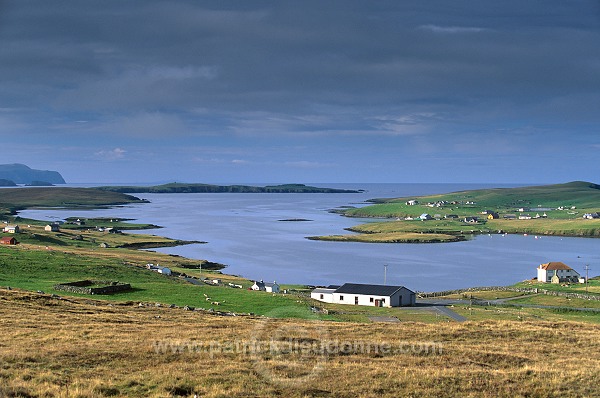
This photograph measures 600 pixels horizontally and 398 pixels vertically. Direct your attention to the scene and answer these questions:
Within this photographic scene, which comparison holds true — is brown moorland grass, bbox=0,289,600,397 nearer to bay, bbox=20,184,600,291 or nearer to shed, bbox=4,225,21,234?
bay, bbox=20,184,600,291

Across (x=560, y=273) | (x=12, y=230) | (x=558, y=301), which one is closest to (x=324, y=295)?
(x=558, y=301)

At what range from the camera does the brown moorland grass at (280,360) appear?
1747 centimetres

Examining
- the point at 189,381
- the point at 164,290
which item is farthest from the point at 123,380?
the point at 164,290

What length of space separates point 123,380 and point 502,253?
140 metres

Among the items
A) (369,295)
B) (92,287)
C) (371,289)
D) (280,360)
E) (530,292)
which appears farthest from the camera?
(530,292)

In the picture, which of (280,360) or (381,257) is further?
(381,257)

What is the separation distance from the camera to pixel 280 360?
21891mm

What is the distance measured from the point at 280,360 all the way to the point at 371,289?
47.2 meters

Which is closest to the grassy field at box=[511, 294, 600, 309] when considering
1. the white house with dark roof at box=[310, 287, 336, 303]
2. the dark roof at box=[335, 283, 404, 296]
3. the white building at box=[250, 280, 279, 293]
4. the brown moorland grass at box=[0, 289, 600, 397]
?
the dark roof at box=[335, 283, 404, 296]

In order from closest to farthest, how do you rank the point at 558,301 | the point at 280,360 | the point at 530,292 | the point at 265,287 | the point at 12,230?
the point at 280,360 < the point at 558,301 < the point at 265,287 < the point at 530,292 < the point at 12,230

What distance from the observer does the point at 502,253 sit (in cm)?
14375

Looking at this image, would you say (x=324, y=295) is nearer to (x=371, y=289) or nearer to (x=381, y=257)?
(x=371, y=289)

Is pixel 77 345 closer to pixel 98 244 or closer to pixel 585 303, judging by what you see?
pixel 585 303

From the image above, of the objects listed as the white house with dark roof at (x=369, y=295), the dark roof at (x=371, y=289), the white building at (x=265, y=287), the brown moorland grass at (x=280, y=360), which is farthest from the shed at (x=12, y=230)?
the brown moorland grass at (x=280, y=360)
